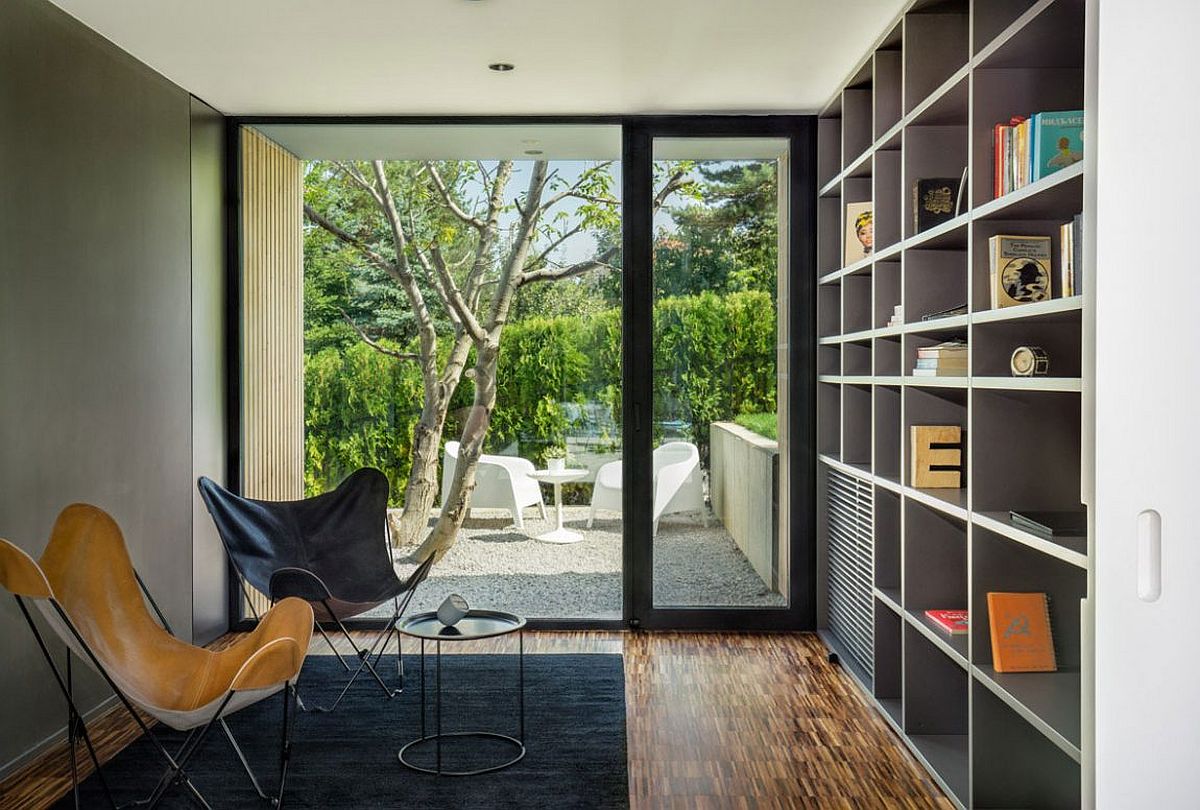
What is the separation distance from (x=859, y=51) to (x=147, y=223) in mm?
3001

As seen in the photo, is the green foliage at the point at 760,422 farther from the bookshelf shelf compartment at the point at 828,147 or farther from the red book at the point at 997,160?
the red book at the point at 997,160

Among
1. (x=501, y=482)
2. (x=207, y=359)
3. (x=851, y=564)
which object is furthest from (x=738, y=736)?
(x=207, y=359)

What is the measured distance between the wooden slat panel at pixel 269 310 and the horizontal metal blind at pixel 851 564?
270 centimetres

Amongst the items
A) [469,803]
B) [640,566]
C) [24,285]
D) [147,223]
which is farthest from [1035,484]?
[147,223]

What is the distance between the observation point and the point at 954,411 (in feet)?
12.2

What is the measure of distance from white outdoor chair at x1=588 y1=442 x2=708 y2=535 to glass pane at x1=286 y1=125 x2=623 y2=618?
0.02 m

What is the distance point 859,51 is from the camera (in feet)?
14.0

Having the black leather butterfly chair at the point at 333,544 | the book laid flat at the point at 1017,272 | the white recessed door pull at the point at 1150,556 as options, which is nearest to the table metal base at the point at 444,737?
the black leather butterfly chair at the point at 333,544

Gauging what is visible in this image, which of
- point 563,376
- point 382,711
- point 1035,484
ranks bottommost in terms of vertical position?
point 382,711

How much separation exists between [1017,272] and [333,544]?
310cm

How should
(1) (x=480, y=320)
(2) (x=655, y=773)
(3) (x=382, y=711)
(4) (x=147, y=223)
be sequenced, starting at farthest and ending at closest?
(1) (x=480, y=320) < (4) (x=147, y=223) < (3) (x=382, y=711) < (2) (x=655, y=773)

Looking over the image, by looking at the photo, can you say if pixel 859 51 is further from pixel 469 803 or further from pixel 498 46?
pixel 469 803

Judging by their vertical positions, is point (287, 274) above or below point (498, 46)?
below

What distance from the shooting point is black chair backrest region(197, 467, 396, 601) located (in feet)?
14.5
